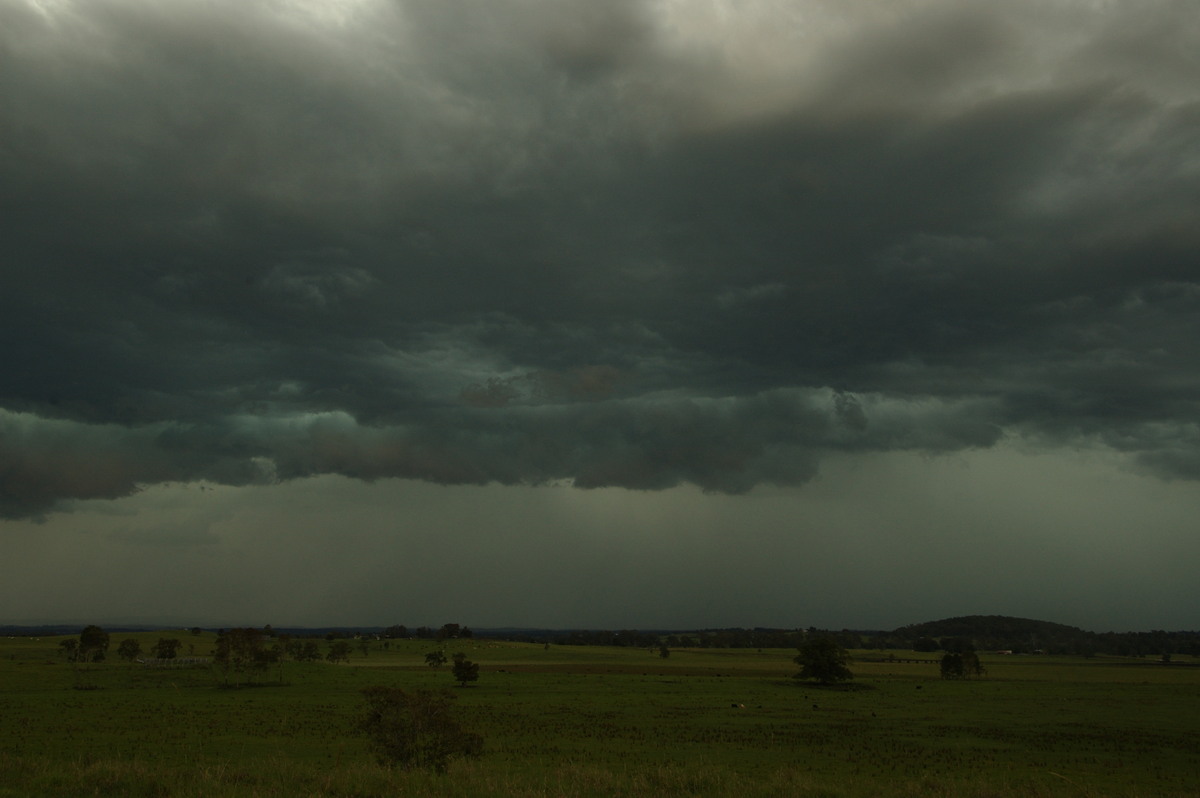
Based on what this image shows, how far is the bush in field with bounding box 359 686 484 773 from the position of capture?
89.5 ft

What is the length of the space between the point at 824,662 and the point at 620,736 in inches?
2917

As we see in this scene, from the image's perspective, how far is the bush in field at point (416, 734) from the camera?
89.5 feet

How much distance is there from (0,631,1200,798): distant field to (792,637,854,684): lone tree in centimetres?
459

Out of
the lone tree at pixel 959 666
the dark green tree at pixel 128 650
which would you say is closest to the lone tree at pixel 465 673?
the dark green tree at pixel 128 650

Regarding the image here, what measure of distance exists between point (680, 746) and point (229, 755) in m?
27.4

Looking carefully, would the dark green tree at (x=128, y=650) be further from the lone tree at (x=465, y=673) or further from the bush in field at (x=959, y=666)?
the bush in field at (x=959, y=666)

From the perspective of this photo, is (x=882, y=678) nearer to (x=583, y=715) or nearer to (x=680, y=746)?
(x=583, y=715)

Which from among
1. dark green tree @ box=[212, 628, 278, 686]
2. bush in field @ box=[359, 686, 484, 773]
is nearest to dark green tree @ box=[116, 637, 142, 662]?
dark green tree @ box=[212, 628, 278, 686]

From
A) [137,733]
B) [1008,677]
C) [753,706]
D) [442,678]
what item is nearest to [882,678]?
[1008,677]

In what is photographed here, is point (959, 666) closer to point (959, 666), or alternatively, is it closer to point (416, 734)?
point (959, 666)

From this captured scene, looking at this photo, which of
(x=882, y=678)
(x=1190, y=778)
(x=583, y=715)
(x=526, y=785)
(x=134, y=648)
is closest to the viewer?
(x=526, y=785)

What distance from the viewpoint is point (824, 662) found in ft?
399

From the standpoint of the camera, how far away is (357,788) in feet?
56.0

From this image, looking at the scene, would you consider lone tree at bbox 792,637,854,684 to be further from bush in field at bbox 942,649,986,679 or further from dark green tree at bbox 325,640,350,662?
dark green tree at bbox 325,640,350,662
